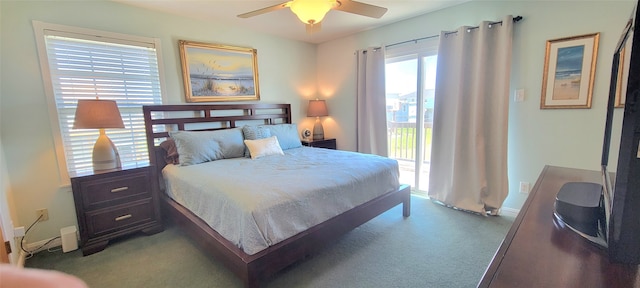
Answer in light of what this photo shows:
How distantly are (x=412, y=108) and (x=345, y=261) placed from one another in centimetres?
227

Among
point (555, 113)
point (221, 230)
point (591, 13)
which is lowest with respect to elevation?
point (221, 230)

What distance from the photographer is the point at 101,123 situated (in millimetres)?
2268

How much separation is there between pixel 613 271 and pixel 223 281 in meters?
1.97

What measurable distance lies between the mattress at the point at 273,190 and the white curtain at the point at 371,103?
984 millimetres

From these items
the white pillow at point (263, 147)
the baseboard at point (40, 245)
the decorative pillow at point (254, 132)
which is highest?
the decorative pillow at point (254, 132)

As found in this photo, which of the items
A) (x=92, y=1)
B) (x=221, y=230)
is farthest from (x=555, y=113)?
(x=92, y=1)

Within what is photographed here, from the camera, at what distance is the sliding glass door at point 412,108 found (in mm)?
3320

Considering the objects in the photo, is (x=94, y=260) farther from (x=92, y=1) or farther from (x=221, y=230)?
(x=92, y=1)

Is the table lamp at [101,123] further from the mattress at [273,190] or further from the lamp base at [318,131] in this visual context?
the lamp base at [318,131]

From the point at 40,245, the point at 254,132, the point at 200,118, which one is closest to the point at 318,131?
the point at 254,132

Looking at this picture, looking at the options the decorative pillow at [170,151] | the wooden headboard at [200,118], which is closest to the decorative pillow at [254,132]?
the wooden headboard at [200,118]

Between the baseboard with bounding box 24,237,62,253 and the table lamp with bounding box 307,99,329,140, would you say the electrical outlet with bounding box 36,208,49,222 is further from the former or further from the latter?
the table lamp with bounding box 307,99,329,140

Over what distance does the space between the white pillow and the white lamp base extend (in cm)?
125

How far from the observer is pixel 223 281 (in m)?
1.86
